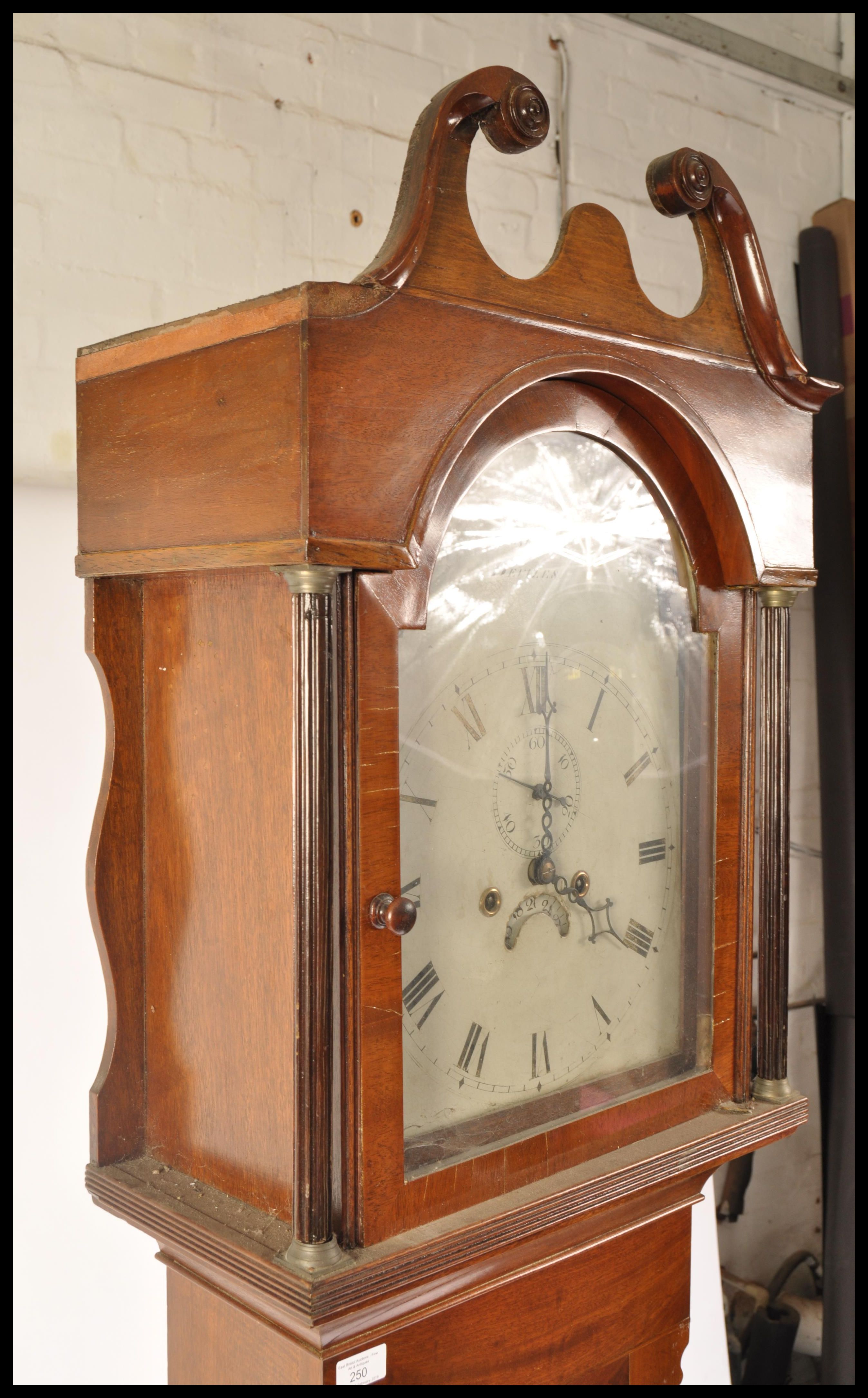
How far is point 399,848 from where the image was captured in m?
0.86

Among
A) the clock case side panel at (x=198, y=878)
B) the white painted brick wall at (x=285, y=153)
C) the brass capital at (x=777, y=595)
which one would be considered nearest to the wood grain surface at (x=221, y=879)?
the clock case side panel at (x=198, y=878)

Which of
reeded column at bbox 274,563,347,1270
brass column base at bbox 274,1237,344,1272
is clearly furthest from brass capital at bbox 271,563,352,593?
brass column base at bbox 274,1237,344,1272

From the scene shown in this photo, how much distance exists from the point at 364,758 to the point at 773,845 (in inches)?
18.8

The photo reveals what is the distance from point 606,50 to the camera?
1730 mm

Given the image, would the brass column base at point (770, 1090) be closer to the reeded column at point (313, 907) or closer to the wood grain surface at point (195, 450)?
the reeded column at point (313, 907)

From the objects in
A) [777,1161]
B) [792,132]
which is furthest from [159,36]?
[777,1161]

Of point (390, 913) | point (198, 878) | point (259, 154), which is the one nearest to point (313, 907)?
point (390, 913)

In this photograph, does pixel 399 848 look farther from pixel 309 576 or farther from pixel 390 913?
pixel 309 576

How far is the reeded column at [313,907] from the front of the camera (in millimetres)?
806

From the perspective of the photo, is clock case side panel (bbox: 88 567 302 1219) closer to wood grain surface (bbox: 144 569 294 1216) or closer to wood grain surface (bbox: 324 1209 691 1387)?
wood grain surface (bbox: 144 569 294 1216)

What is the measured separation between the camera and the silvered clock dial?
91cm

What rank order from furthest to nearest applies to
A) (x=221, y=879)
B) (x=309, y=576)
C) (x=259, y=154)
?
(x=259, y=154) → (x=221, y=879) → (x=309, y=576)

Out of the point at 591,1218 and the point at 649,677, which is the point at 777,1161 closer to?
the point at 591,1218

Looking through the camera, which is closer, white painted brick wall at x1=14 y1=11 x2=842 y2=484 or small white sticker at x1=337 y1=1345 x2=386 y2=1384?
small white sticker at x1=337 y1=1345 x2=386 y2=1384
